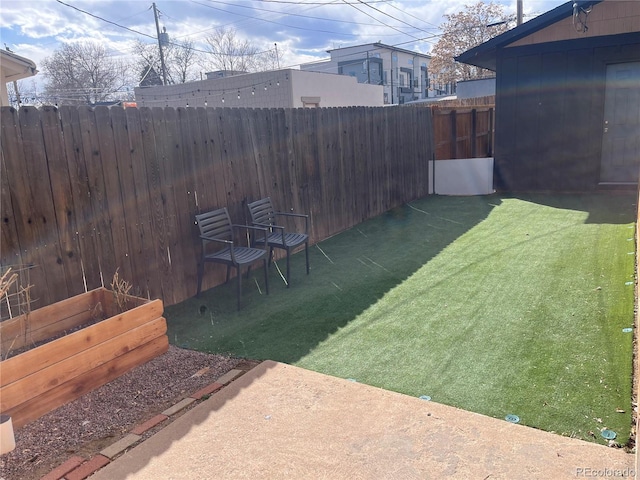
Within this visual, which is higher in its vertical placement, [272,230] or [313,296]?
[272,230]

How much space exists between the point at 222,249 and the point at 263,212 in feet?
2.35

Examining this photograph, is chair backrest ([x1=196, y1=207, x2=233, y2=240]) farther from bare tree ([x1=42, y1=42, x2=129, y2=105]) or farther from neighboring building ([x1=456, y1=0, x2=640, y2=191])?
bare tree ([x1=42, y1=42, x2=129, y2=105])

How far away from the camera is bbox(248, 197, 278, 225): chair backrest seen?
557 centimetres

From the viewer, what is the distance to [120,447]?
2.63m

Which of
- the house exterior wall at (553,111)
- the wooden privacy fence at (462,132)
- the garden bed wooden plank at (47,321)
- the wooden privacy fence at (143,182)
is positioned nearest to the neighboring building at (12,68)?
the wooden privacy fence at (143,182)

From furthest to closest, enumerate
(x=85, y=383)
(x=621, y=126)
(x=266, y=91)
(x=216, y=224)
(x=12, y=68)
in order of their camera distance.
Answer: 1. (x=266, y=91)
2. (x=12, y=68)
3. (x=621, y=126)
4. (x=216, y=224)
5. (x=85, y=383)

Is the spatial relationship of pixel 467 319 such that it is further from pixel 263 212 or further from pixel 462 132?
pixel 462 132

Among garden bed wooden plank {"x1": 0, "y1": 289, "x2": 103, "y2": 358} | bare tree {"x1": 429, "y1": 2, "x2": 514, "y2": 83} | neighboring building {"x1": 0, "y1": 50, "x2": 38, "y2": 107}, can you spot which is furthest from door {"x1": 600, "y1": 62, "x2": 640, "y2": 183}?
bare tree {"x1": 429, "y1": 2, "x2": 514, "y2": 83}

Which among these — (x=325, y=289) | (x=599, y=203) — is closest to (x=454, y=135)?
(x=599, y=203)

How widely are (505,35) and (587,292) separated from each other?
6649 millimetres

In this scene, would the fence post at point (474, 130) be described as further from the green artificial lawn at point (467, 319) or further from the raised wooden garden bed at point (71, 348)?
the raised wooden garden bed at point (71, 348)

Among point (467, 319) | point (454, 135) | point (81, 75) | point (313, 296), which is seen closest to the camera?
point (467, 319)

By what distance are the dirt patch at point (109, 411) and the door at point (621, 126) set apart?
8.59 meters

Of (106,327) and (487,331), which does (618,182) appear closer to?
(487,331)
